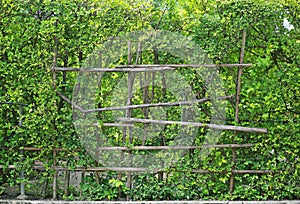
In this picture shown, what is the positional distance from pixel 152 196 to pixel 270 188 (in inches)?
59.2

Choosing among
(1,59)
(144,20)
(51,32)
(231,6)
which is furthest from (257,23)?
(1,59)

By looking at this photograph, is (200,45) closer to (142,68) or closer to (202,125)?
(142,68)

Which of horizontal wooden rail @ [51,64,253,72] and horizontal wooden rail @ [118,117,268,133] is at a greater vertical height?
horizontal wooden rail @ [51,64,253,72]

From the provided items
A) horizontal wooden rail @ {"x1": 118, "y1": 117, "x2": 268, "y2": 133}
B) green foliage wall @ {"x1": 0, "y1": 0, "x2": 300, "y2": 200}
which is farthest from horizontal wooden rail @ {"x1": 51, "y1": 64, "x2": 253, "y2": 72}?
horizontal wooden rail @ {"x1": 118, "y1": 117, "x2": 268, "y2": 133}

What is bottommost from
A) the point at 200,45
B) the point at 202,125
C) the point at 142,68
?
the point at 202,125

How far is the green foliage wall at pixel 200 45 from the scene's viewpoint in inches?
199

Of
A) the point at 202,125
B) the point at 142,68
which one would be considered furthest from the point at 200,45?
the point at 202,125

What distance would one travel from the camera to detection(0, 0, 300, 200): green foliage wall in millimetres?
5047

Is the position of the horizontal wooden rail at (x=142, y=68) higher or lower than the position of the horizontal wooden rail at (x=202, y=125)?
higher

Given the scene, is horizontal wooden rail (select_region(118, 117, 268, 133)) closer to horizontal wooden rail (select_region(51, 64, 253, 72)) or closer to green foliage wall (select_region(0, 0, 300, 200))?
green foliage wall (select_region(0, 0, 300, 200))

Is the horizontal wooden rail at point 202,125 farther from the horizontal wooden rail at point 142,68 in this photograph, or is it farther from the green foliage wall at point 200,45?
the horizontal wooden rail at point 142,68

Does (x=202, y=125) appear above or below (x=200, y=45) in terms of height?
below

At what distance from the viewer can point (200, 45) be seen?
16.8 ft

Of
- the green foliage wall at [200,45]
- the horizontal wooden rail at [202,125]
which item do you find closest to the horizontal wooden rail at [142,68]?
the green foliage wall at [200,45]
